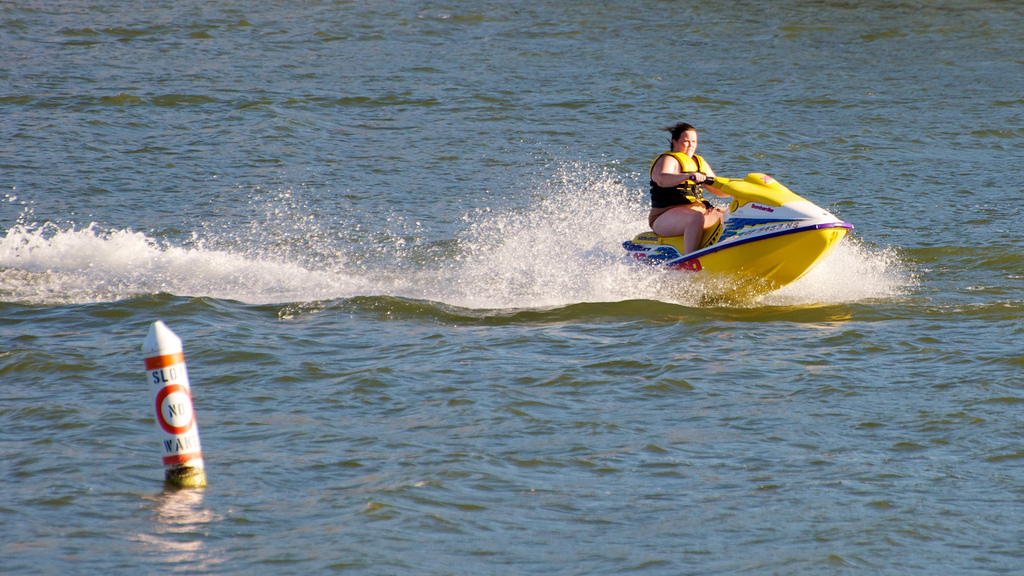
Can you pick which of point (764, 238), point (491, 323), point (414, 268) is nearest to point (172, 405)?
point (491, 323)

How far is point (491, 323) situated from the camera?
834 centimetres

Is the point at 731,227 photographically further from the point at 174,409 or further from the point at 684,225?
the point at 174,409

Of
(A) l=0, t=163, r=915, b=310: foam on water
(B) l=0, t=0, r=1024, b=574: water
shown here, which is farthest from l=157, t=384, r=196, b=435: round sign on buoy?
(A) l=0, t=163, r=915, b=310: foam on water

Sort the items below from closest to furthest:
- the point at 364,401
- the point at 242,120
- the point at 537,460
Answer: the point at 537,460 < the point at 364,401 < the point at 242,120

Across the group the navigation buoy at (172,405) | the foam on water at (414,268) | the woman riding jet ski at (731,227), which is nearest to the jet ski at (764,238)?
the woman riding jet ski at (731,227)

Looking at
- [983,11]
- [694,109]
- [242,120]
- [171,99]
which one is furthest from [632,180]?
[983,11]

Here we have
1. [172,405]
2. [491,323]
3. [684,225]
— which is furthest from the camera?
[684,225]

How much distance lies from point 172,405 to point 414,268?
5.44 meters

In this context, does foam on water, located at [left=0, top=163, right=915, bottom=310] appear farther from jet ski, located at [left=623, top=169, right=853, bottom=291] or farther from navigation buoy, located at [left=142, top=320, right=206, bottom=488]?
navigation buoy, located at [left=142, top=320, right=206, bottom=488]

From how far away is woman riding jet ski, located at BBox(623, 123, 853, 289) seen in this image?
8.30 metres

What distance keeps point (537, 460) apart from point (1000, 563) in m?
2.21

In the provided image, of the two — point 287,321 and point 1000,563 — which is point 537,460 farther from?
point 287,321

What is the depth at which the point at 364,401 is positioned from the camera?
6516 millimetres

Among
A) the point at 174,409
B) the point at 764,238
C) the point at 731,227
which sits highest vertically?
the point at 731,227
